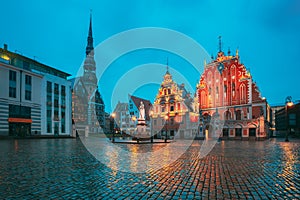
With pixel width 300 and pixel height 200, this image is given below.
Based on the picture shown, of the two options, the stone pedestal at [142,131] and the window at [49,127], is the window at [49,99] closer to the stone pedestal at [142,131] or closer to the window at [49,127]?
the window at [49,127]

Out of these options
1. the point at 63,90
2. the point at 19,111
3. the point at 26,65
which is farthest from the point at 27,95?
the point at 63,90

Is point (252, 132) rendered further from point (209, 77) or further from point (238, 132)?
point (209, 77)

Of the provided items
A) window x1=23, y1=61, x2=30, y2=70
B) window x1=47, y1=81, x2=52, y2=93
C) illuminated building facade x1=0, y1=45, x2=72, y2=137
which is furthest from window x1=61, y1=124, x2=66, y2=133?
window x1=23, y1=61, x2=30, y2=70

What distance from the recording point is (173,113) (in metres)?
52.5

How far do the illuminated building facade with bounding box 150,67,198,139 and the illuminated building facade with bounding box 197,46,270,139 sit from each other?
119 inches

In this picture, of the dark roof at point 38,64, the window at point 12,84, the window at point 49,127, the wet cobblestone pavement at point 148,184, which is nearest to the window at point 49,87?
the dark roof at point 38,64

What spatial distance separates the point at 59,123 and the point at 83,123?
93.4ft

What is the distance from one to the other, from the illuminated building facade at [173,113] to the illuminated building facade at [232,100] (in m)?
3.03

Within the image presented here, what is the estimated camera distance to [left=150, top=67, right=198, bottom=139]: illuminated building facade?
167 ft

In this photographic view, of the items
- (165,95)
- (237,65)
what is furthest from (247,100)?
(165,95)

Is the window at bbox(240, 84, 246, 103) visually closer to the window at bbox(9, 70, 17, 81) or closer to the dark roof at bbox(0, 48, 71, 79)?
the dark roof at bbox(0, 48, 71, 79)

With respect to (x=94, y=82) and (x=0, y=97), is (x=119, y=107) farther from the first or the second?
(x=0, y=97)

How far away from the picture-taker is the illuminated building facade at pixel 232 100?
43.1m

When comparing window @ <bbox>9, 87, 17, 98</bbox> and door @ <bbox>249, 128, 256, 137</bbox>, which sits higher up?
window @ <bbox>9, 87, 17, 98</bbox>
